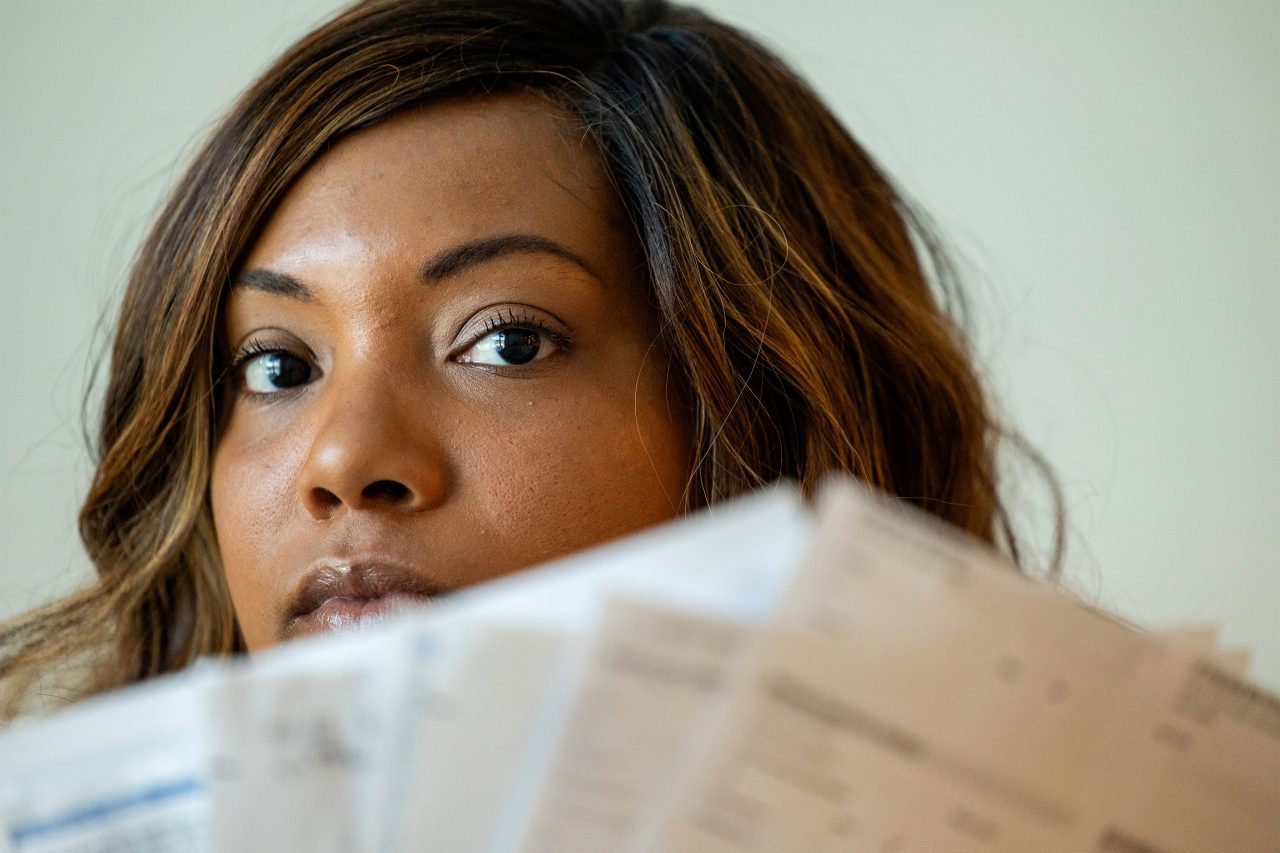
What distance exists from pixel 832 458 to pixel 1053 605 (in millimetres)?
562

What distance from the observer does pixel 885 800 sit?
430 millimetres

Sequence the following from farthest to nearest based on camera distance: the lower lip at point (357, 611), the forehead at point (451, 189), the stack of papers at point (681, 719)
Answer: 1. the forehead at point (451, 189)
2. the lower lip at point (357, 611)
3. the stack of papers at point (681, 719)

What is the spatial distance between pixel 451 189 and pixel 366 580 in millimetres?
299

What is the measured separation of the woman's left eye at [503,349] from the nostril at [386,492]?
0.39ft

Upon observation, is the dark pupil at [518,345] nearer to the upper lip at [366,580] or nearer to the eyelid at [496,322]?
the eyelid at [496,322]

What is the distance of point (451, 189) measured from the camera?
94 centimetres

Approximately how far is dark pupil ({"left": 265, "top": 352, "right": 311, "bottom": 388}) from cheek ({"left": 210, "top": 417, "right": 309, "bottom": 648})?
0.05 m

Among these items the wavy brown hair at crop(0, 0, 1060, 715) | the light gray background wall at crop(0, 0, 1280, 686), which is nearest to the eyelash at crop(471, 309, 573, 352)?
the wavy brown hair at crop(0, 0, 1060, 715)

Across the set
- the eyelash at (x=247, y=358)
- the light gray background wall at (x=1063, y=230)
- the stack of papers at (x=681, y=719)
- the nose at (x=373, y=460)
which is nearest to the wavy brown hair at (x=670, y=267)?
the eyelash at (x=247, y=358)

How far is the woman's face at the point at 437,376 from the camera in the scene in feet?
2.79

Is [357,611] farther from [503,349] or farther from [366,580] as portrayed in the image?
[503,349]

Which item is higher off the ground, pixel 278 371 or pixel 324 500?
pixel 278 371

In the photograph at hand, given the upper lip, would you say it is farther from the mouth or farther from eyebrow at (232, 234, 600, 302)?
eyebrow at (232, 234, 600, 302)

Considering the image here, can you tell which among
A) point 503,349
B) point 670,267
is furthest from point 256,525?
point 670,267
